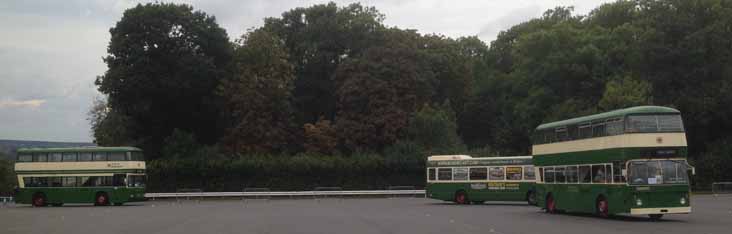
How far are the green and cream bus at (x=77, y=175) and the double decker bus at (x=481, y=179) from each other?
16.2 meters

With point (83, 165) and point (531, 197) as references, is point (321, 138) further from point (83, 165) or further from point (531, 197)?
point (531, 197)

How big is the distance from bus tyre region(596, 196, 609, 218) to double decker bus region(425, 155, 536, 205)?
499 inches

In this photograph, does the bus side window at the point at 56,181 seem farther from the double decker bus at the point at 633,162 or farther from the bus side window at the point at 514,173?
the double decker bus at the point at 633,162

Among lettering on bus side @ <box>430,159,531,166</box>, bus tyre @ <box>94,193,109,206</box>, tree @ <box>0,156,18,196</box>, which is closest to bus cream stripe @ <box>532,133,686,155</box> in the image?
lettering on bus side @ <box>430,159,531,166</box>

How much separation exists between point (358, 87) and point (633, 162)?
42.6 m

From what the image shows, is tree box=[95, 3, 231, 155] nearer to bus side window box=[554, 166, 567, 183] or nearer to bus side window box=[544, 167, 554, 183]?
bus side window box=[544, 167, 554, 183]

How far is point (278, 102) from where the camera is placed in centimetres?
7025

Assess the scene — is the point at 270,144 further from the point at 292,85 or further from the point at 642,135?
the point at 642,135

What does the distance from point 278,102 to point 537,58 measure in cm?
2153

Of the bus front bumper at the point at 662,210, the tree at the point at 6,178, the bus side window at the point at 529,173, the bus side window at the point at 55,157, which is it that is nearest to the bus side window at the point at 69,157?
the bus side window at the point at 55,157

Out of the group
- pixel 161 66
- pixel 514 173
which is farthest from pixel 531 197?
pixel 161 66

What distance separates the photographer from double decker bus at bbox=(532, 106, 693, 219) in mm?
27609

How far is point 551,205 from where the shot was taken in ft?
114

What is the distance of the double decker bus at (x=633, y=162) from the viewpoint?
90.6ft
